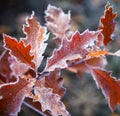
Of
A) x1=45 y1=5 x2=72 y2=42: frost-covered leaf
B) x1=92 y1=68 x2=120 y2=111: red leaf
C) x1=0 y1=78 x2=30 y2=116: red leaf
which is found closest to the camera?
x1=0 y1=78 x2=30 y2=116: red leaf

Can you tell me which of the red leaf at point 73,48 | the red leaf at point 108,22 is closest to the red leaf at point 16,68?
the red leaf at point 73,48

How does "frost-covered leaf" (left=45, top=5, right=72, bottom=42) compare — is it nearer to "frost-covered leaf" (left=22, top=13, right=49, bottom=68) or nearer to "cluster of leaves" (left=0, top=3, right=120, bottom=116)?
"cluster of leaves" (left=0, top=3, right=120, bottom=116)

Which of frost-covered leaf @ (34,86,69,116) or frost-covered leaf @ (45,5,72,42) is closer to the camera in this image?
frost-covered leaf @ (34,86,69,116)


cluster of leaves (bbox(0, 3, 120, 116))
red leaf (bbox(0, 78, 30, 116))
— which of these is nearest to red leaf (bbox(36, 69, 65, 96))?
cluster of leaves (bbox(0, 3, 120, 116))

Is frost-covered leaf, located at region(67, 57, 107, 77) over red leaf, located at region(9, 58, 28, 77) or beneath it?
over

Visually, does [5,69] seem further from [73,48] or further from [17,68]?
[73,48]

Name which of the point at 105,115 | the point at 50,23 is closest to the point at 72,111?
the point at 105,115
